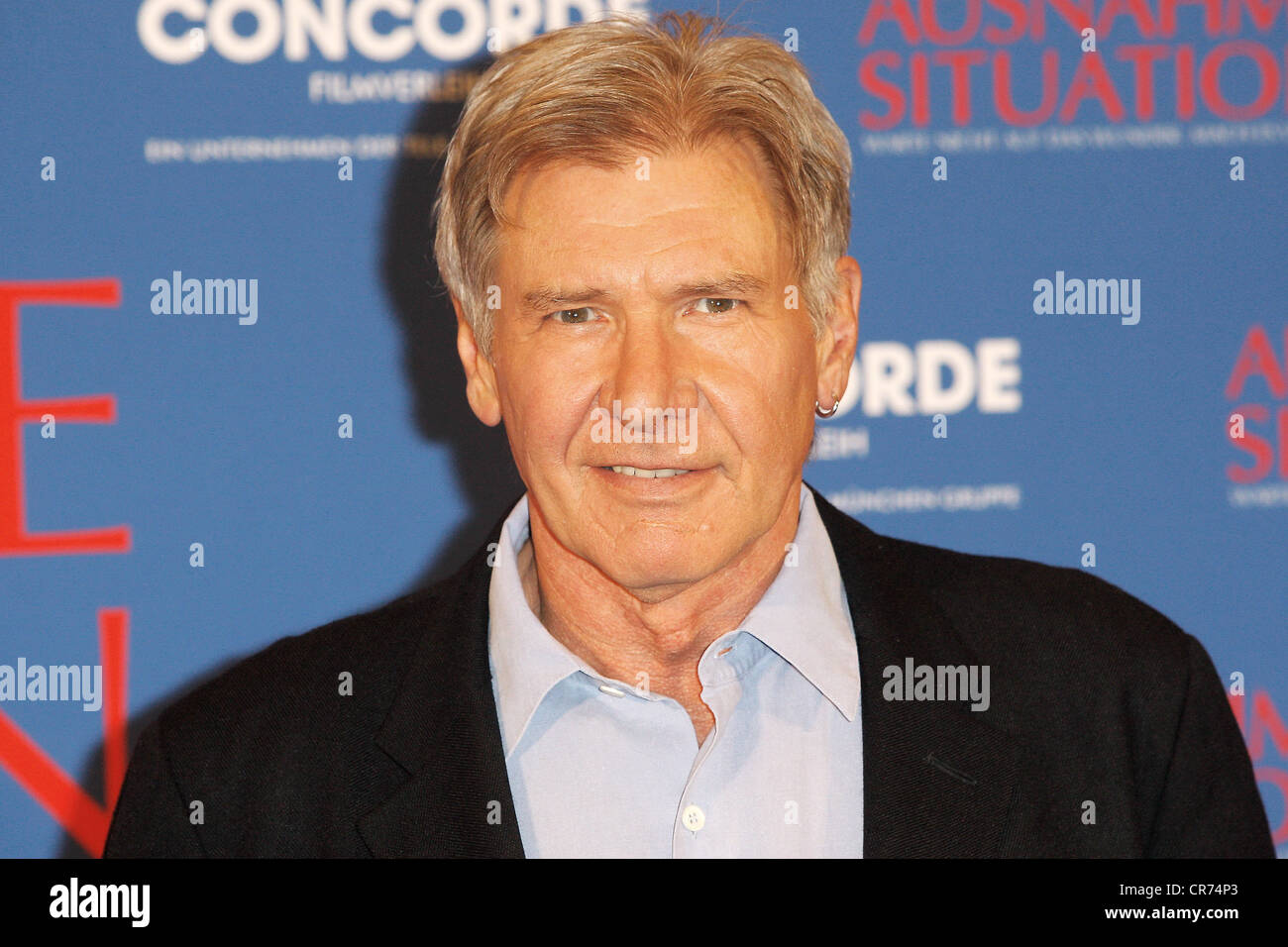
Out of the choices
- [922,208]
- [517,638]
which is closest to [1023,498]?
[922,208]

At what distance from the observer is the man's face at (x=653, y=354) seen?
1537 mm

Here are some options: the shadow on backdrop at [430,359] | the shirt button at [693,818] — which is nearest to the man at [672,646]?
the shirt button at [693,818]

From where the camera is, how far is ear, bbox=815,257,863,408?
5.72ft

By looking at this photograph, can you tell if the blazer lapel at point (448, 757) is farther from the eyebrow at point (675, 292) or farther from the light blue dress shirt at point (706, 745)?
the eyebrow at point (675, 292)

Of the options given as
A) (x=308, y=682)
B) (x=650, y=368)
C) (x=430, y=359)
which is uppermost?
(x=430, y=359)

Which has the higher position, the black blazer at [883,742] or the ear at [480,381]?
the ear at [480,381]

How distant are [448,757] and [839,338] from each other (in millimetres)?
743

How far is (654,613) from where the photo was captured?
1.67 m

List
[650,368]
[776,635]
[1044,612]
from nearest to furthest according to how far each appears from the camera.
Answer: [650,368]
[776,635]
[1044,612]

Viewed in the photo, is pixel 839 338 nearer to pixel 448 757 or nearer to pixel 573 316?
pixel 573 316

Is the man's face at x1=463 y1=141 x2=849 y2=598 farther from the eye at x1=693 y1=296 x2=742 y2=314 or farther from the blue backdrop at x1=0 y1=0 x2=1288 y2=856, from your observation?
the blue backdrop at x1=0 y1=0 x2=1288 y2=856

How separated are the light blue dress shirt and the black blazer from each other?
41 mm

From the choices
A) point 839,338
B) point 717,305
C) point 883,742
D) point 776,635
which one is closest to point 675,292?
point 717,305

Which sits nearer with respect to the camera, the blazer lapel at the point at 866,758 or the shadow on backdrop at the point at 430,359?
the blazer lapel at the point at 866,758
